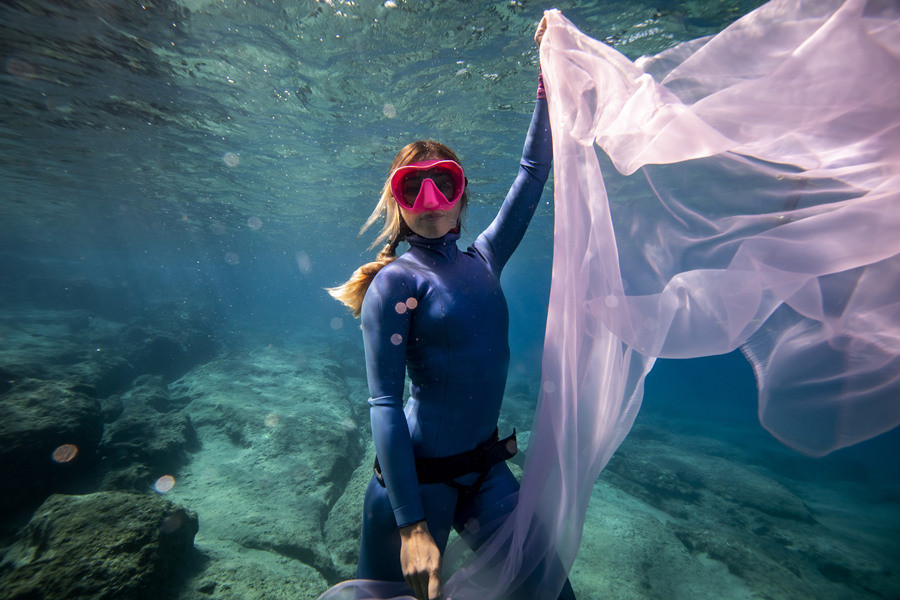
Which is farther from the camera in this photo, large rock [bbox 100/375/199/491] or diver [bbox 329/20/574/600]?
large rock [bbox 100/375/199/491]

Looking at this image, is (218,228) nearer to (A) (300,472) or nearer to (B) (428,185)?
(A) (300,472)

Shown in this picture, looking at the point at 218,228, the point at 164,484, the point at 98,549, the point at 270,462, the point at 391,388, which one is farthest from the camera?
the point at 218,228

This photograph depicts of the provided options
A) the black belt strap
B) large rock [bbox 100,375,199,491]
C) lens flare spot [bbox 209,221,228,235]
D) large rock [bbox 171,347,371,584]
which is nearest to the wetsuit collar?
the black belt strap

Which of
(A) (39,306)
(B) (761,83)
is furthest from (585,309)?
(A) (39,306)

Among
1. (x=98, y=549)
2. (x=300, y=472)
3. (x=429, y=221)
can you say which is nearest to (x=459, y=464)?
(x=429, y=221)

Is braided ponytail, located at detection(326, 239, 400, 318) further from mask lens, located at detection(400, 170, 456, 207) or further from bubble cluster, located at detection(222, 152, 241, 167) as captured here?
bubble cluster, located at detection(222, 152, 241, 167)

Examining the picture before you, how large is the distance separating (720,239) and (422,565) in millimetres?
2125

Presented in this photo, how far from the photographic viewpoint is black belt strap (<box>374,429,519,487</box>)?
192 cm

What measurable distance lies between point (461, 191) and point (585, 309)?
99cm

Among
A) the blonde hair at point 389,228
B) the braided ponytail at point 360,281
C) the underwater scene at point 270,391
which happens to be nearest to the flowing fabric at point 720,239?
the underwater scene at point 270,391

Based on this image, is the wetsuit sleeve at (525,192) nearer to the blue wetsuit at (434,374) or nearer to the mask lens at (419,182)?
the blue wetsuit at (434,374)

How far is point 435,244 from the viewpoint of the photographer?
7.02 feet

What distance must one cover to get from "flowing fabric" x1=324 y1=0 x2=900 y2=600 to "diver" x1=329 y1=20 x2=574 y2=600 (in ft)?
0.93

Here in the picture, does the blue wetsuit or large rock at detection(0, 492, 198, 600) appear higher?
the blue wetsuit
